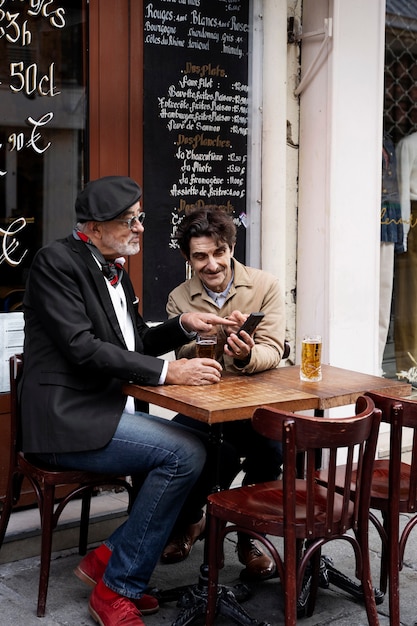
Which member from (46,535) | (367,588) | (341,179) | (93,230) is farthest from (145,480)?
(341,179)

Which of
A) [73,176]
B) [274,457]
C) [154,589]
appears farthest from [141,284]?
[154,589]

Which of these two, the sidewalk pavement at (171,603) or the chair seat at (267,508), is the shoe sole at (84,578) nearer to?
the sidewalk pavement at (171,603)

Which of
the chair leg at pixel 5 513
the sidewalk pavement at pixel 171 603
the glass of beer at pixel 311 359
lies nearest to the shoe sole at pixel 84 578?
the sidewalk pavement at pixel 171 603

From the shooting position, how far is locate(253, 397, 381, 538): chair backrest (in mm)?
3145

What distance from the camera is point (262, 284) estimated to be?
4.35m

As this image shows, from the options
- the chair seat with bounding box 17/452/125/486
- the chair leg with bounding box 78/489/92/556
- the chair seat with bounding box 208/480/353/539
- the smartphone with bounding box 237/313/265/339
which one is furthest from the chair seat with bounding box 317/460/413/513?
the chair leg with bounding box 78/489/92/556

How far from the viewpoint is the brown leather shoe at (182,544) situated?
4.34 metres

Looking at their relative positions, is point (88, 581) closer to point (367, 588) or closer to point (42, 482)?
point (42, 482)

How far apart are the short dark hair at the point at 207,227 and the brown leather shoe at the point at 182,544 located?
127cm

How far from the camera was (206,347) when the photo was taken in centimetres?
387

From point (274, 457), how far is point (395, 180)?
9.05 feet

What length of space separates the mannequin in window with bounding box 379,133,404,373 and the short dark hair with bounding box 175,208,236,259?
233cm

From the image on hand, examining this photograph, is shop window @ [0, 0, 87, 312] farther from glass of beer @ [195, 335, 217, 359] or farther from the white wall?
the white wall

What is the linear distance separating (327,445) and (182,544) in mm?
1442
